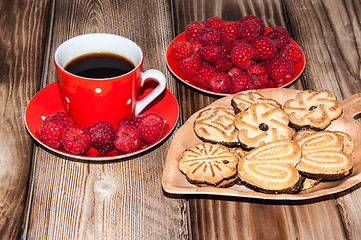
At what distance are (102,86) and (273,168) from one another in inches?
18.9

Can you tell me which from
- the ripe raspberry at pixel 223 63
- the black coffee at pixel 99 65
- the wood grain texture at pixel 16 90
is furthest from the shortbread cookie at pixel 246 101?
the wood grain texture at pixel 16 90

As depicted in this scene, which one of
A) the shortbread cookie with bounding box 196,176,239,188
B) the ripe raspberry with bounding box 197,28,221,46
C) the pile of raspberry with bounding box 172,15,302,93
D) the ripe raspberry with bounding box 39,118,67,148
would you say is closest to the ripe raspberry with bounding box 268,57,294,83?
the pile of raspberry with bounding box 172,15,302,93

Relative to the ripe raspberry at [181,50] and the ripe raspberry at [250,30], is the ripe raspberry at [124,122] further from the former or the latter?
the ripe raspberry at [250,30]

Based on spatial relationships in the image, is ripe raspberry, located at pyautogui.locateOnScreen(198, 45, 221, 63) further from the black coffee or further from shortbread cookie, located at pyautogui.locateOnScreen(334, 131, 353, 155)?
shortbread cookie, located at pyautogui.locateOnScreen(334, 131, 353, 155)

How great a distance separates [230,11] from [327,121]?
2.83 ft

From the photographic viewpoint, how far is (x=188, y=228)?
3.30 feet

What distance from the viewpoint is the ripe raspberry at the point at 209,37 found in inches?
55.8

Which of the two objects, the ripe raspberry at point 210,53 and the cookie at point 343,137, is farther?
the ripe raspberry at point 210,53

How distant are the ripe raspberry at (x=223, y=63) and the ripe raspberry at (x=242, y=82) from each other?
72 mm

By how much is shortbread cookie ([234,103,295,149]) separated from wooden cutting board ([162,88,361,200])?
121 millimetres

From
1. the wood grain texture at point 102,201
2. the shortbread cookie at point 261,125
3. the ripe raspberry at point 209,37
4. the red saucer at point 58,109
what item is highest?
the shortbread cookie at point 261,125

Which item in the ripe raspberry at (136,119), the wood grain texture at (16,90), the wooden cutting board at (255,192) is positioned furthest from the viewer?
the ripe raspberry at (136,119)

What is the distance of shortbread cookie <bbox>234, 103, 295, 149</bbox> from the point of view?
3.37 ft

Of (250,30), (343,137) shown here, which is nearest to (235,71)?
(250,30)
